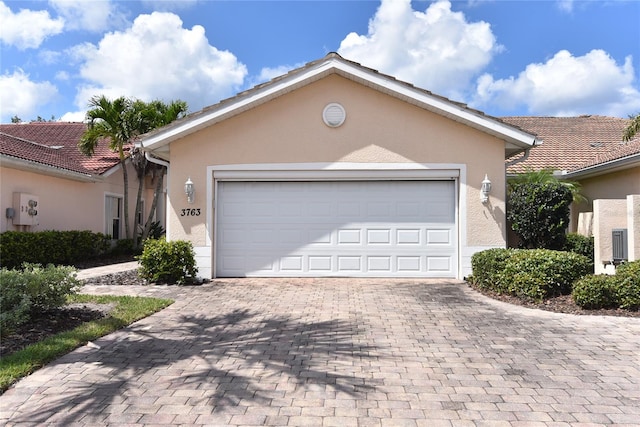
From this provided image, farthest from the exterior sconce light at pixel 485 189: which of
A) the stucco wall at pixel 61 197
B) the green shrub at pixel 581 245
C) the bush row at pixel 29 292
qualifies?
the stucco wall at pixel 61 197

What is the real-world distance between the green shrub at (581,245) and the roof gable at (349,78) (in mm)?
2715

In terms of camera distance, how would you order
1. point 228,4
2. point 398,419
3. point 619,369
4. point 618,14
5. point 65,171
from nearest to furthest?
point 398,419 < point 619,369 < point 618,14 < point 228,4 < point 65,171

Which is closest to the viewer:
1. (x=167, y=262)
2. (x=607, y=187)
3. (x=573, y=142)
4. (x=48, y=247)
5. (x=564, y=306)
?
(x=564, y=306)

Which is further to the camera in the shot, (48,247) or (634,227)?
(48,247)

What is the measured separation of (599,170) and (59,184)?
1568cm

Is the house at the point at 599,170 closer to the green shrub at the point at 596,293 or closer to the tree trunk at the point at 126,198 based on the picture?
the green shrub at the point at 596,293

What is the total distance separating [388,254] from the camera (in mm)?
10164

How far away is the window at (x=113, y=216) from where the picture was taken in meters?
16.5

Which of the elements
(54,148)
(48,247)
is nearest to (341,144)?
(48,247)

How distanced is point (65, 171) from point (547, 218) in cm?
1357

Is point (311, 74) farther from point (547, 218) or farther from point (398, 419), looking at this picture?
point (398, 419)

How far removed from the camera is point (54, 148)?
55.0 feet

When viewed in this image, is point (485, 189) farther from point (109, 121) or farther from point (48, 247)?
point (109, 121)

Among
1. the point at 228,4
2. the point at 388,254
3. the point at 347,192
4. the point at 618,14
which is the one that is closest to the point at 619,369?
the point at 388,254
